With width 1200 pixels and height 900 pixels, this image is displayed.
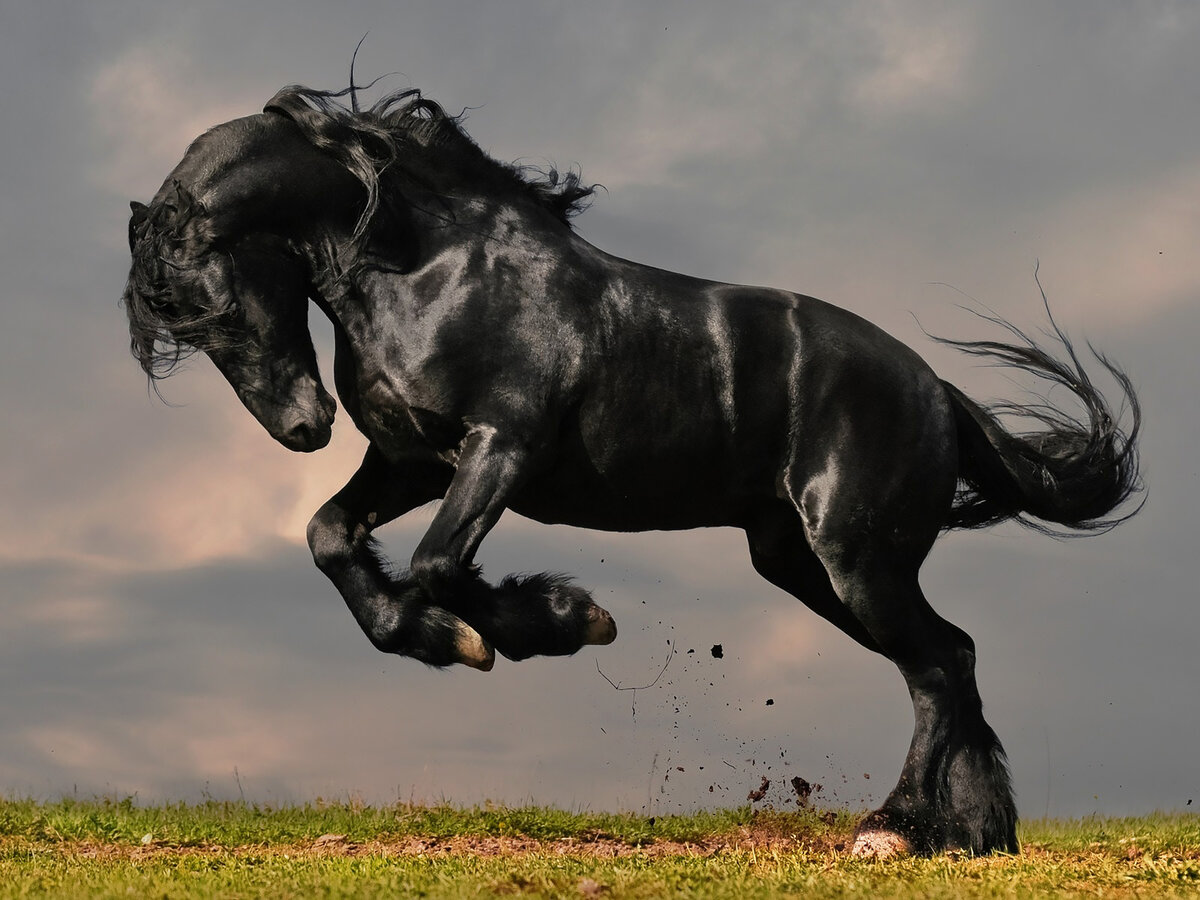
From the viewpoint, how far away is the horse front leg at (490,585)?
20.3ft

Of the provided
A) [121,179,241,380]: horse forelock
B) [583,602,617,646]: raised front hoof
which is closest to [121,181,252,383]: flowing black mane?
[121,179,241,380]: horse forelock

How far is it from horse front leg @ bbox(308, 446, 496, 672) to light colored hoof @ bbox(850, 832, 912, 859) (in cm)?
177

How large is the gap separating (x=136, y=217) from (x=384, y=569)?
1859mm

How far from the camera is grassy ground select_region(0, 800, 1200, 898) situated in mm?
5441

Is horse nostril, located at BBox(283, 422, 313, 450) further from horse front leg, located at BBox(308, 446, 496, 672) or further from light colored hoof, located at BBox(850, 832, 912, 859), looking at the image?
light colored hoof, located at BBox(850, 832, 912, 859)

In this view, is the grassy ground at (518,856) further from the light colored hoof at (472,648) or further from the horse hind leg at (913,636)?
the light colored hoof at (472,648)

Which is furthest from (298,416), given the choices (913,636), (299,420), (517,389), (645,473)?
(913,636)

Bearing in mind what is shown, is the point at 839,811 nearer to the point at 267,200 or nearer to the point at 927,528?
the point at 927,528

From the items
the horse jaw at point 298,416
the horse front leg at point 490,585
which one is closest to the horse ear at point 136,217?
the horse jaw at point 298,416

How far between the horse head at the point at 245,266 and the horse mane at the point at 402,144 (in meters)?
0.12

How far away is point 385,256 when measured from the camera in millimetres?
6621

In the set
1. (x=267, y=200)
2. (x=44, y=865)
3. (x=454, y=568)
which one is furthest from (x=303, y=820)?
(x=267, y=200)

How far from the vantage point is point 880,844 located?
6.64 meters

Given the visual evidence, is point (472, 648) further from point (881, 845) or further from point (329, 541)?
point (881, 845)
